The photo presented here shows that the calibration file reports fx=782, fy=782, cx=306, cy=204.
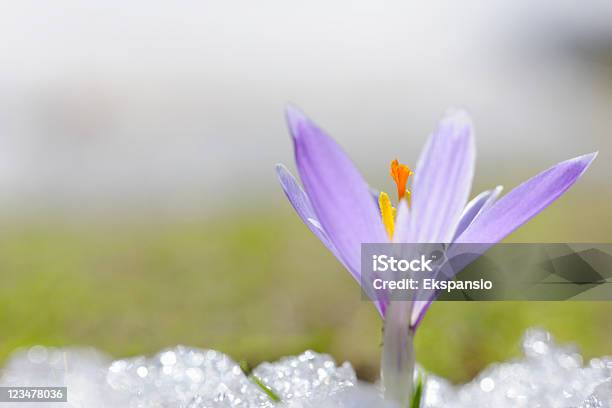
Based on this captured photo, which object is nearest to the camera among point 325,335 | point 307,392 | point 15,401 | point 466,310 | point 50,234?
point 307,392

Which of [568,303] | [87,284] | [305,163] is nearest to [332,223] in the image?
[305,163]

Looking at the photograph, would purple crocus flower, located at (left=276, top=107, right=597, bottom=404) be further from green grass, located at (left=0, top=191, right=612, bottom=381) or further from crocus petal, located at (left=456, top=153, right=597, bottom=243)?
green grass, located at (left=0, top=191, right=612, bottom=381)

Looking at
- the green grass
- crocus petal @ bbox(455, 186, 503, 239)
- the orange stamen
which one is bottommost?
the green grass

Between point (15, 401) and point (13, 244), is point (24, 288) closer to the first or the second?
point (13, 244)

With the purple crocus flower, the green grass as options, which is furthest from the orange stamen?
the green grass

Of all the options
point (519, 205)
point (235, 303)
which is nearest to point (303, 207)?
point (519, 205)

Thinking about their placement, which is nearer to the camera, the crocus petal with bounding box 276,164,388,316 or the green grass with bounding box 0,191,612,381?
the crocus petal with bounding box 276,164,388,316

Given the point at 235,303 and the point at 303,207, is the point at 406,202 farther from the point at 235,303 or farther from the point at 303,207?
the point at 235,303
